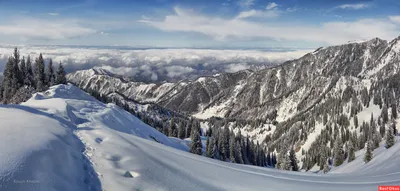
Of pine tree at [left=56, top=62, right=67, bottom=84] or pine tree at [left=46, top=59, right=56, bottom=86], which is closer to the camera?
pine tree at [left=46, top=59, right=56, bottom=86]

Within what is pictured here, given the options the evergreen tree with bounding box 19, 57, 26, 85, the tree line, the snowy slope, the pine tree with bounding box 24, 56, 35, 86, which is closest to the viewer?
the snowy slope

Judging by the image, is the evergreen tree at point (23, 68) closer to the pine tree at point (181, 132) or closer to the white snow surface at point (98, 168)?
the pine tree at point (181, 132)

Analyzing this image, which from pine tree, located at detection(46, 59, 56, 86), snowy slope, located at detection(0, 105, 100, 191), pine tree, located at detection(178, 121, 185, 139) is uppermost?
snowy slope, located at detection(0, 105, 100, 191)

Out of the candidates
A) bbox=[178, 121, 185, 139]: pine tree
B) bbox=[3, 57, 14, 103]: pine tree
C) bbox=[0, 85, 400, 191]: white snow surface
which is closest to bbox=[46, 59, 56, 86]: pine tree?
bbox=[3, 57, 14, 103]: pine tree

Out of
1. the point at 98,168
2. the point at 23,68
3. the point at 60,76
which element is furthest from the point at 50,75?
the point at 98,168

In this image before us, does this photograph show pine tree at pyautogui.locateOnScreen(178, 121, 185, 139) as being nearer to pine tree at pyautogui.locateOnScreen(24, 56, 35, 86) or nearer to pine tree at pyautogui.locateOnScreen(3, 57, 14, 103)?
pine tree at pyautogui.locateOnScreen(24, 56, 35, 86)

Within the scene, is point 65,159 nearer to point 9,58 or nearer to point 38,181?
point 38,181

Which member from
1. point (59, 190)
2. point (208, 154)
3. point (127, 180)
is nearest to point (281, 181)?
point (127, 180)

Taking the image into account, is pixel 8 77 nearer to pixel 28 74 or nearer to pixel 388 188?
pixel 28 74

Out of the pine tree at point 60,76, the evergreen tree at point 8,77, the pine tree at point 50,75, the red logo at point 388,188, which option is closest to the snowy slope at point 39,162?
the red logo at point 388,188
